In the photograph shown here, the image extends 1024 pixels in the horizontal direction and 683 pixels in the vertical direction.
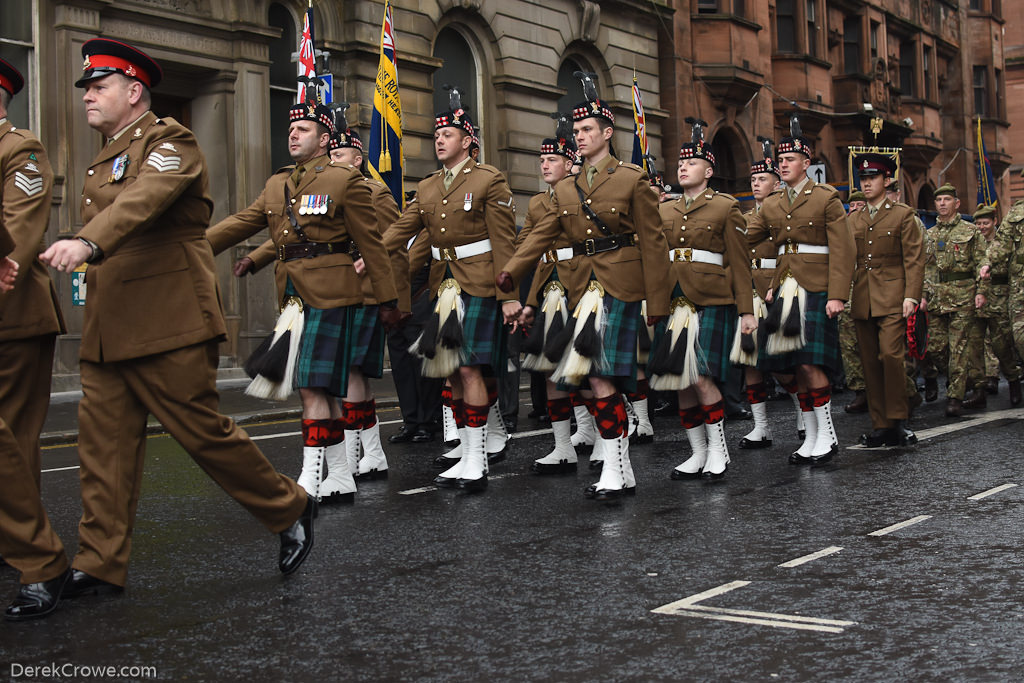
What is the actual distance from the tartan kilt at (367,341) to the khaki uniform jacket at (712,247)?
2.01 m

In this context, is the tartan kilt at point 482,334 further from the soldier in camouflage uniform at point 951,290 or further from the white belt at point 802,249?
the soldier in camouflage uniform at point 951,290

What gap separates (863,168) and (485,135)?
14635 millimetres

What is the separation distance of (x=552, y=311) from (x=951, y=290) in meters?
7.39

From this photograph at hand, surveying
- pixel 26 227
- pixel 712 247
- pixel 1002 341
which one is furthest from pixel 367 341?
pixel 1002 341

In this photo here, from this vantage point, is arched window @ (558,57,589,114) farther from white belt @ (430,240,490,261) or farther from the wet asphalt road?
the wet asphalt road

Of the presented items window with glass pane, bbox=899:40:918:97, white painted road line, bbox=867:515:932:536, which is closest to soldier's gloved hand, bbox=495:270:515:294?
white painted road line, bbox=867:515:932:536

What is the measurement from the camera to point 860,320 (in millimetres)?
9867

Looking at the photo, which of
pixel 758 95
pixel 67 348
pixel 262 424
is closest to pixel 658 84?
pixel 758 95

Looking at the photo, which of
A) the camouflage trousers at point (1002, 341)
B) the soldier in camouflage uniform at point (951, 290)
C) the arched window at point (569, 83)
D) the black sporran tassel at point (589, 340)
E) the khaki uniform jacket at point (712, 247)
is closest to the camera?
the black sporran tassel at point (589, 340)

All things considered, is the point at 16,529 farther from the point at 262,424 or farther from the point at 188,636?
the point at 262,424

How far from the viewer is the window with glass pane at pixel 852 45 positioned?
3781 cm

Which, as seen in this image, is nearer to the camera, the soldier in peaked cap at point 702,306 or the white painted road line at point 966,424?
the soldier in peaked cap at point 702,306

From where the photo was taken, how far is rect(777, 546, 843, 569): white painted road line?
5414mm

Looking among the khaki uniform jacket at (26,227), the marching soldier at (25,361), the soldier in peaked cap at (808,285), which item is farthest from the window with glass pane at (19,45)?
the khaki uniform jacket at (26,227)
